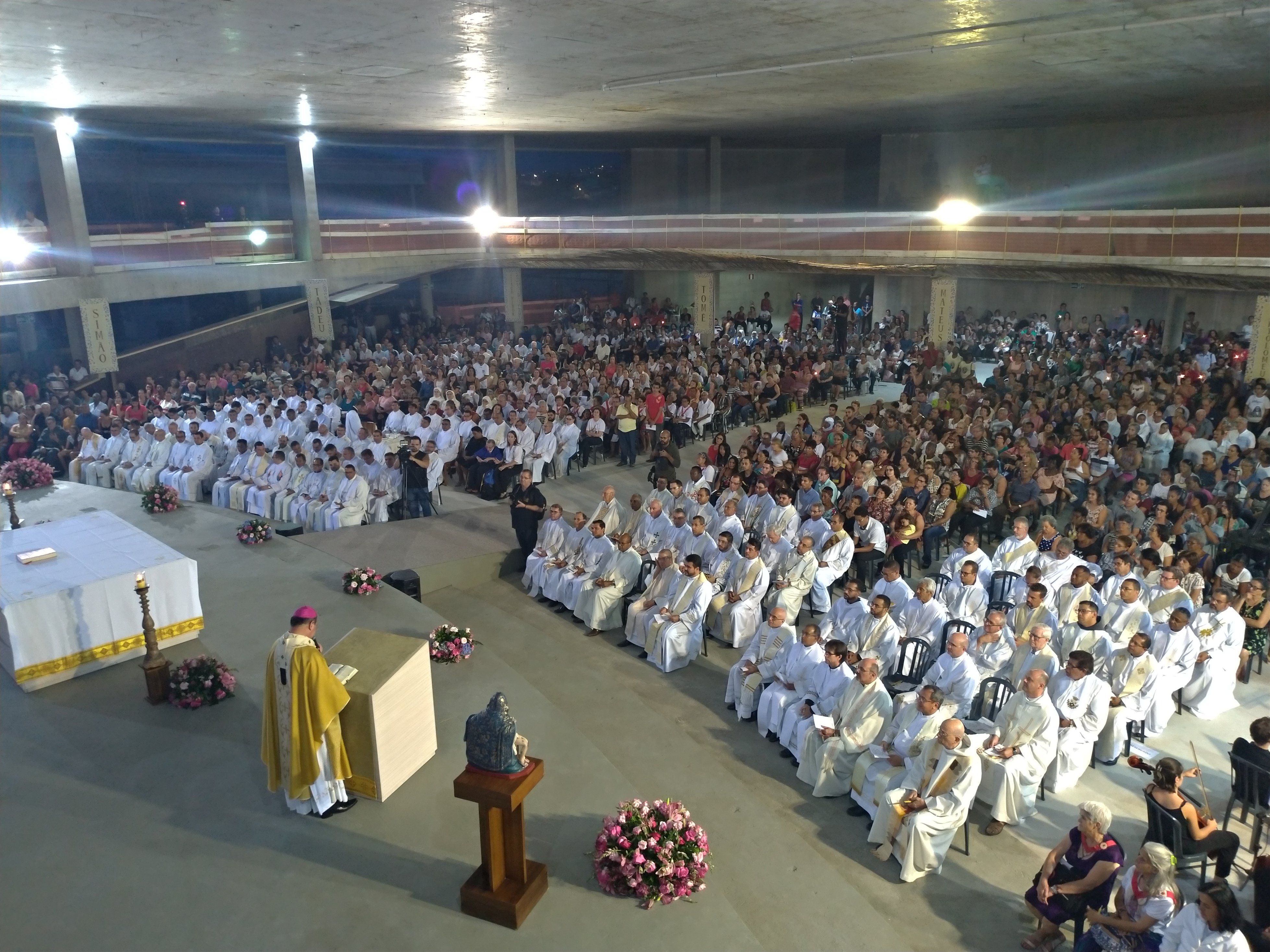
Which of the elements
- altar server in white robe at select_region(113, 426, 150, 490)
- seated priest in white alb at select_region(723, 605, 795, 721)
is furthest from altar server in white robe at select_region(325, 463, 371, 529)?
seated priest in white alb at select_region(723, 605, 795, 721)

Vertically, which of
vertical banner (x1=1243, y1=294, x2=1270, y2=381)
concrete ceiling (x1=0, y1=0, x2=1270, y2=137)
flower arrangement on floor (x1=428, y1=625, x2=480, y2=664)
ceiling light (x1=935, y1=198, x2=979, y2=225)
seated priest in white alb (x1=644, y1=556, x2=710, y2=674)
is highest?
concrete ceiling (x1=0, y1=0, x2=1270, y2=137)

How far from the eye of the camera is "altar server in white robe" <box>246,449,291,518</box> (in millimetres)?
13375

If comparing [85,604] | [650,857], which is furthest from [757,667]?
[85,604]

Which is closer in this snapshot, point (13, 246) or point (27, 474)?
point (27, 474)

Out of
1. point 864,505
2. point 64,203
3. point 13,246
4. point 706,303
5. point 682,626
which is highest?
point 64,203

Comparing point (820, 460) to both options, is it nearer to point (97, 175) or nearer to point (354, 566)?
point (354, 566)

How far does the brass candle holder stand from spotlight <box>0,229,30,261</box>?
13440 millimetres

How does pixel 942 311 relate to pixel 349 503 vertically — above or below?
above

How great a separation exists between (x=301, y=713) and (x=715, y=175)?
75.8 feet

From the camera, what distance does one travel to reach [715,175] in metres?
26.1

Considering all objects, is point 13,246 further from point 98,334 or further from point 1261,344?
point 1261,344

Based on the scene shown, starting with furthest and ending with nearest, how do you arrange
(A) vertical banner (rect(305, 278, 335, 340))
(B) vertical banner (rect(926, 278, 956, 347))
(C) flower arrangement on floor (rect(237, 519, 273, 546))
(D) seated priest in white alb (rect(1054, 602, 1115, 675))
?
(A) vertical banner (rect(305, 278, 335, 340)), (B) vertical banner (rect(926, 278, 956, 347)), (C) flower arrangement on floor (rect(237, 519, 273, 546)), (D) seated priest in white alb (rect(1054, 602, 1115, 675))

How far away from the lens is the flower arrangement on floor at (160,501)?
12062 millimetres

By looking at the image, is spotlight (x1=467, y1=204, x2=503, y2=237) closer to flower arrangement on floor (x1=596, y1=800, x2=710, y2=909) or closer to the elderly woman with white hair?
flower arrangement on floor (x1=596, y1=800, x2=710, y2=909)
